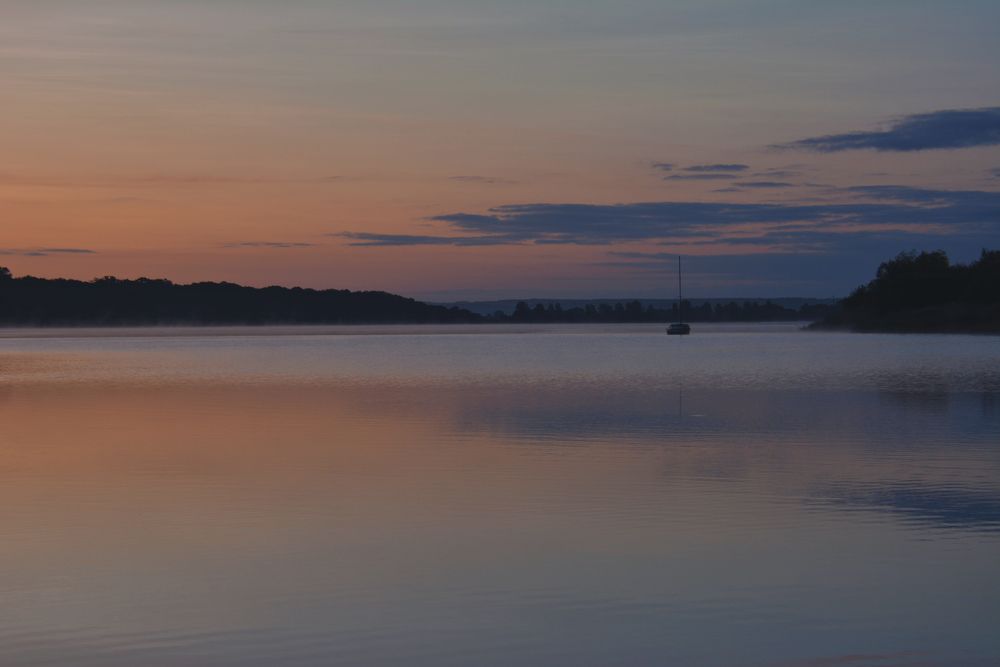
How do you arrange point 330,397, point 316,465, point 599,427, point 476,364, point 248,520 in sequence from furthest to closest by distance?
point 476,364 < point 330,397 < point 599,427 < point 316,465 < point 248,520

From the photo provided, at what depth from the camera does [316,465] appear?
21.6 m

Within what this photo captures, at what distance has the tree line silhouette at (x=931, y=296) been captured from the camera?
13250 centimetres

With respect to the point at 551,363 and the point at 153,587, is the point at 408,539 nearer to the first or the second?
the point at 153,587

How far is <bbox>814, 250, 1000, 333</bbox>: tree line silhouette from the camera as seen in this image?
132 metres

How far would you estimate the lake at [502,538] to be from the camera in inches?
416

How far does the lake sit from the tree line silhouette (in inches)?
4198

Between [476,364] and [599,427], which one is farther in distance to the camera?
[476,364]

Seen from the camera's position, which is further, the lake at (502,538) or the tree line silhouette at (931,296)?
the tree line silhouette at (931,296)

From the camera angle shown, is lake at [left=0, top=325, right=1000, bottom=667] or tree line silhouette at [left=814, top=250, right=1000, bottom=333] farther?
tree line silhouette at [left=814, top=250, right=1000, bottom=333]

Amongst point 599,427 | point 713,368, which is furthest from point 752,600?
point 713,368

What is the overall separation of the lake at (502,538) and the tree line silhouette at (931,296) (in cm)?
10663

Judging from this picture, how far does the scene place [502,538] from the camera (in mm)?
14797

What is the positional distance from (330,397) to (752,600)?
90.8 feet

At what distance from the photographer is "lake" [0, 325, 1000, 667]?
1057 centimetres
